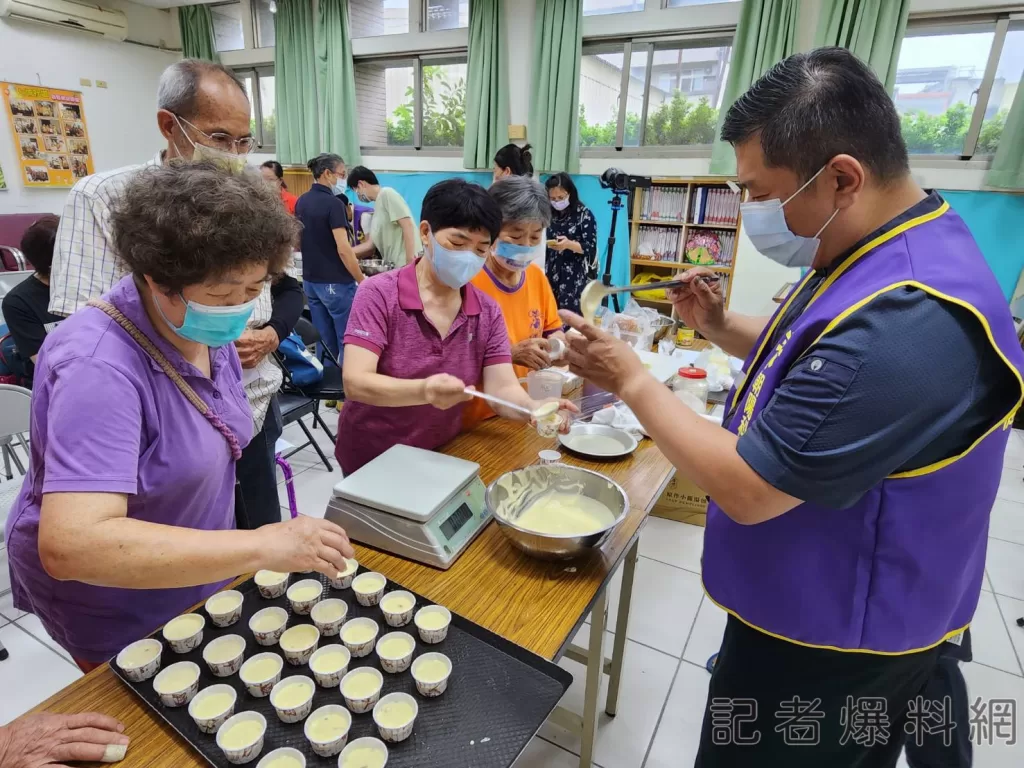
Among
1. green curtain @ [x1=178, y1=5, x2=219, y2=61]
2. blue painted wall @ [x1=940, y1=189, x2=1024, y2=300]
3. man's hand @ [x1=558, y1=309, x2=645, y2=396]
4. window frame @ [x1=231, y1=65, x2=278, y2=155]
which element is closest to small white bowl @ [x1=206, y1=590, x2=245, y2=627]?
man's hand @ [x1=558, y1=309, x2=645, y2=396]

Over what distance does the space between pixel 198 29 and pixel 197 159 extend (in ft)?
25.4

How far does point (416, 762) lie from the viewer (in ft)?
2.52

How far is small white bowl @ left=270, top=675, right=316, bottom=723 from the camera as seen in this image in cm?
81

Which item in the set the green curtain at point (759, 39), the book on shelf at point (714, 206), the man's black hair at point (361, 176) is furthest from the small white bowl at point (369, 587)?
the book on shelf at point (714, 206)

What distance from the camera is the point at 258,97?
732cm

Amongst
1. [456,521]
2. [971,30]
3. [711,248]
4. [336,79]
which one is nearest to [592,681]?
[456,521]

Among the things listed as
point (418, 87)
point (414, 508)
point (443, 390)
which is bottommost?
point (414, 508)

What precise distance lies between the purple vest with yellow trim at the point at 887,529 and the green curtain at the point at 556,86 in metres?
4.99

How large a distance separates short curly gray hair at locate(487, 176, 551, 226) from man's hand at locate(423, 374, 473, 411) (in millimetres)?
783

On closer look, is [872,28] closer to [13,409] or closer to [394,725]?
[394,725]

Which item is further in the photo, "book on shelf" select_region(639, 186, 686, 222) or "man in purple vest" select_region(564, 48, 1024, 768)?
"book on shelf" select_region(639, 186, 686, 222)

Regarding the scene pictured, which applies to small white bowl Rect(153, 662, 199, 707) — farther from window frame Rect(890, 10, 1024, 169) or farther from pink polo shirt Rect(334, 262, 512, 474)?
window frame Rect(890, 10, 1024, 169)

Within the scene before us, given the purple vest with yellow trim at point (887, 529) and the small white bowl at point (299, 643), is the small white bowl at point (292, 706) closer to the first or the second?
the small white bowl at point (299, 643)

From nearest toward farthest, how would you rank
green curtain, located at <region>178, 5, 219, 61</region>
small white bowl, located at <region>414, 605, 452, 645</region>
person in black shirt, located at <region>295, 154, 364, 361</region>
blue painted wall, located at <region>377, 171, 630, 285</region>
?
small white bowl, located at <region>414, 605, 452, 645</region>
person in black shirt, located at <region>295, 154, 364, 361</region>
blue painted wall, located at <region>377, 171, 630, 285</region>
green curtain, located at <region>178, 5, 219, 61</region>
